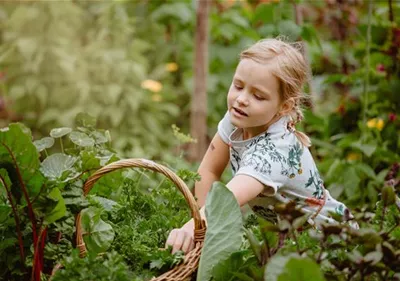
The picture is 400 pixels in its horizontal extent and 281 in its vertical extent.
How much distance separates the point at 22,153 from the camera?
1.49m

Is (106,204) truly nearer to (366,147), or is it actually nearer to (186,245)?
(186,245)

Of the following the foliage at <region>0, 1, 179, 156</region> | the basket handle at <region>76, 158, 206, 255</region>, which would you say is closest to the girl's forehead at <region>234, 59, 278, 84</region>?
the basket handle at <region>76, 158, 206, 255</region>

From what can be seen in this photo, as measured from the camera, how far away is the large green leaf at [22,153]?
147 cm

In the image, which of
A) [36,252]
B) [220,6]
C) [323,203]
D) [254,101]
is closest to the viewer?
[36,252]

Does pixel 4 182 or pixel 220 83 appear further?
pixel 220 83

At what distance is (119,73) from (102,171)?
3.38m

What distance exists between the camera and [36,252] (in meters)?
1.48

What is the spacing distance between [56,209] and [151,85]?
338 cm

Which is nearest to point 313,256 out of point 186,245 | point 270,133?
point 186,245

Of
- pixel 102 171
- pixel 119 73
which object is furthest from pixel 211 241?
pixel 119 73

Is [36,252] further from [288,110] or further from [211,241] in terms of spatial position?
[288,110]

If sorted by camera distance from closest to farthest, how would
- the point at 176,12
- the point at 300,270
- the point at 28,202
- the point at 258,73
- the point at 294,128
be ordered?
the point at 300,270 < the point at 28,202 < the point at 258,73 < the point at 294,128 < the point at 176,12

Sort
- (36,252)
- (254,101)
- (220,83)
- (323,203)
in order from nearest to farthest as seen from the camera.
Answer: (36,252), (254,101), (323,203), (220,83)

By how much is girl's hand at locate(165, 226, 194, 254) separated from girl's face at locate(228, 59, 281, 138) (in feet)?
1.19
